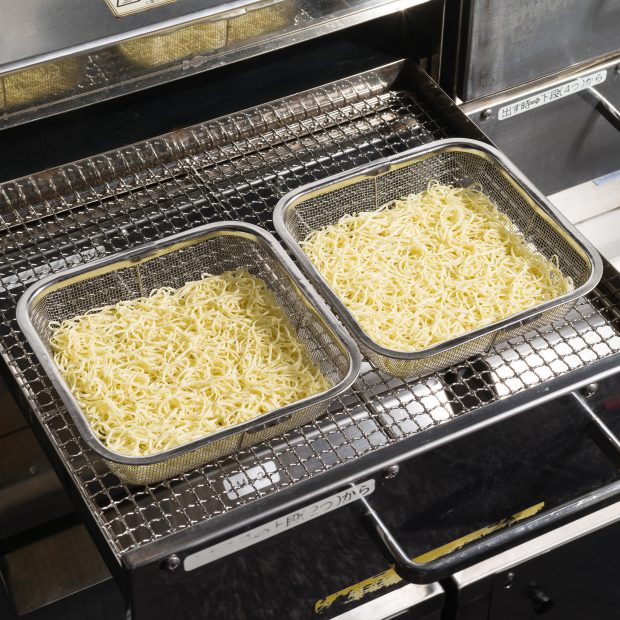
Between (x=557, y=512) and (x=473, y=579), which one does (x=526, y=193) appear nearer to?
(x=557, y=512)

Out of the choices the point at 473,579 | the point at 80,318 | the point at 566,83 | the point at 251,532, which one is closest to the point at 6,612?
the point at 80,318

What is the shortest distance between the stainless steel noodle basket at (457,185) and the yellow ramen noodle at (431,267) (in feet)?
0.06

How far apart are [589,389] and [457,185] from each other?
506mm

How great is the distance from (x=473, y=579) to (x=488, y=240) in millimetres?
542

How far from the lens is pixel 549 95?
1.97 m

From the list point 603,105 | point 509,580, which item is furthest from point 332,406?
point 603,105

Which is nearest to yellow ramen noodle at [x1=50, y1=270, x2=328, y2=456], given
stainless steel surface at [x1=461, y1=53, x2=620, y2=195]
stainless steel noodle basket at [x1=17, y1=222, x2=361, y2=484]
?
stainless steel noodle basket at [x1=17, y1=222, x2=361, y2=484]

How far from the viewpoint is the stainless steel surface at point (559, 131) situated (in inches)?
76.9

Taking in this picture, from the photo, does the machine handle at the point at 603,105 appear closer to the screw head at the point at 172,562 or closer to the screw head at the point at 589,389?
the screw head at the point at 589,389

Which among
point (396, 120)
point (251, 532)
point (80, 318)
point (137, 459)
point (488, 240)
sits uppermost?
point (396, 120)

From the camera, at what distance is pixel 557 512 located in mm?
1528

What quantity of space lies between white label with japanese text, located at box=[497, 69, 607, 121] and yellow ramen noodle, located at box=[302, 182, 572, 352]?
0.83 ft

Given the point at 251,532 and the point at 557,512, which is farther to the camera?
the point at 557,512

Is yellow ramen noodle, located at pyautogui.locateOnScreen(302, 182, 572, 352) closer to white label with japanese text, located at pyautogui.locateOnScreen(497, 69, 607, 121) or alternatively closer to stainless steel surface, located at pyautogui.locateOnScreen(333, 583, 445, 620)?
white label with japanese text, located at pyautogui.locateOnScreen(497, 69, 607, 121)
